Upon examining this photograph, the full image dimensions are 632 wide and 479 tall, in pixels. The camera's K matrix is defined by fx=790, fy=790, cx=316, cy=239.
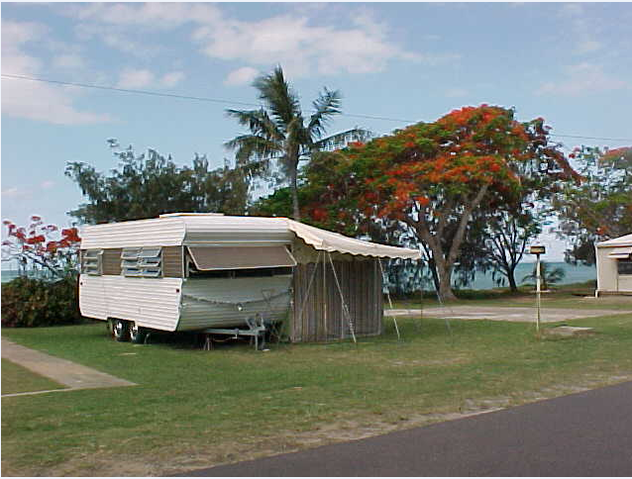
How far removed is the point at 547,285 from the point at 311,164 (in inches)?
770

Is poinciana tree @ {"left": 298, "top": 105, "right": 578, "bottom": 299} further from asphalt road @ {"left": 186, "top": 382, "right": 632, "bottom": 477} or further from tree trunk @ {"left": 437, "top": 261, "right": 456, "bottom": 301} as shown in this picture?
asphalt road @ {"left": 186, "top": 382, "right": 632, "bottom": 477}

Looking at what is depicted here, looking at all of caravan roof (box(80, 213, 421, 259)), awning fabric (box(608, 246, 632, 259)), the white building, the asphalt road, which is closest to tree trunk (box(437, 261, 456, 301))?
the white building

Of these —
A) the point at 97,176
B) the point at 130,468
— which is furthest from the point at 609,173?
the point at 130,468

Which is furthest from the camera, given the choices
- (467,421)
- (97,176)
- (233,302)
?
(97,176)

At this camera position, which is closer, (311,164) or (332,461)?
(332,461)

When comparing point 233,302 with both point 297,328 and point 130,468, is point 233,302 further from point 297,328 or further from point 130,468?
point 130,468

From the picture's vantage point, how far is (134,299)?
55.5ft

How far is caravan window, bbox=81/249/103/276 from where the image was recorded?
1859 centimetres

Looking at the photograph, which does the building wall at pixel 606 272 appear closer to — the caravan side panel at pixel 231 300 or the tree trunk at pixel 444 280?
the tree trunk at pixel 444 280

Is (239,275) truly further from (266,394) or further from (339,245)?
(266,394)

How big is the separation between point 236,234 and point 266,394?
5963mm

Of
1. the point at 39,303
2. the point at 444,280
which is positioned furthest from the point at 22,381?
the point at 444,280

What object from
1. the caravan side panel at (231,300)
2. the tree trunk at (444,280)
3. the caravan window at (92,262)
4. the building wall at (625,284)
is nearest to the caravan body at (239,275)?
the caravan side panel at (231,300)

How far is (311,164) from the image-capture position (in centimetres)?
2983
